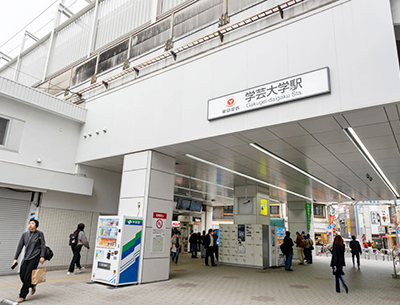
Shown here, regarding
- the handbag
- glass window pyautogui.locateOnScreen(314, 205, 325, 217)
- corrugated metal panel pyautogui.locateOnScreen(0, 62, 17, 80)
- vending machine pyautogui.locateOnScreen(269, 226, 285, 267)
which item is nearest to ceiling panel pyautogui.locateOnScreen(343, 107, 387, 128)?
the handbag

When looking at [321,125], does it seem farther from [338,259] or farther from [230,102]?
[338,259]

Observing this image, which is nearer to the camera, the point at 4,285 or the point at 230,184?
the point at 4,285

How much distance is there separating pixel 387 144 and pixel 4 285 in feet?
30.5

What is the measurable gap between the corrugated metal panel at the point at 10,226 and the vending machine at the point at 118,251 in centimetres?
324

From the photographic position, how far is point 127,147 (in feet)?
27.0

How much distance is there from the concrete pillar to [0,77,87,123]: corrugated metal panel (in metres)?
2.94

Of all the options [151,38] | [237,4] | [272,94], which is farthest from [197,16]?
[272,94]

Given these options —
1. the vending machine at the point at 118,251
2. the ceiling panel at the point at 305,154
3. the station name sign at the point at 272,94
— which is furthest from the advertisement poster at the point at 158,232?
the station name sign at the point at 272,94

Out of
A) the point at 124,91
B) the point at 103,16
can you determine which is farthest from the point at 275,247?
the point at 103,16

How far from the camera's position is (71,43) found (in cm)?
1368

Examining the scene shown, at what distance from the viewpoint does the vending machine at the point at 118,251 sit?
6.65m

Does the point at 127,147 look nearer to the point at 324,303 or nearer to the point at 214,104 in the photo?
Result: the point at 214,104

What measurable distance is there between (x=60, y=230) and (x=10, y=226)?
1.41 metres

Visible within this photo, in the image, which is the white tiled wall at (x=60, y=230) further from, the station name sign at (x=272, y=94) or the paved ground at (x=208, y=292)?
the station name sign at (x=272, y=94)
